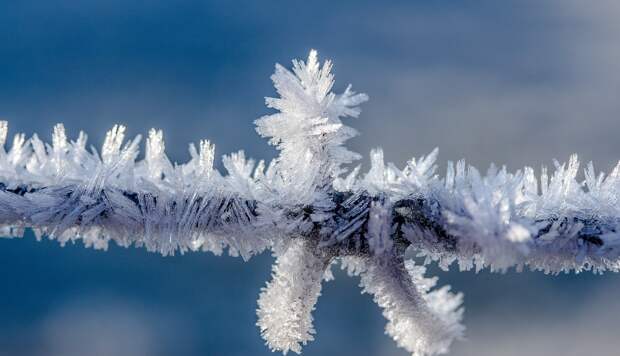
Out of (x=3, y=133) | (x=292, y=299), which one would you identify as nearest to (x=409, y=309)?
(x=292, y=299)

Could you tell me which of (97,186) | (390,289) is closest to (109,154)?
(97,186)

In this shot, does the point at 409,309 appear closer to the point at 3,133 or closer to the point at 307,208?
the point at 307,208

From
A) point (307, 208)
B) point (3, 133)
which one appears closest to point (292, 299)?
point (307, 208)

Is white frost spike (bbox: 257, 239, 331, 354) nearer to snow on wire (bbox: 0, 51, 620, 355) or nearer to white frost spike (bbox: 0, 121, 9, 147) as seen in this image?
snow on wire (bbox: 0, 51, 620, 355)

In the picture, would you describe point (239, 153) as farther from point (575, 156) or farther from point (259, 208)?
point (575, 156)

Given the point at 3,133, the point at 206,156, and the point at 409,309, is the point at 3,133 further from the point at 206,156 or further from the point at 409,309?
the point at 409,309

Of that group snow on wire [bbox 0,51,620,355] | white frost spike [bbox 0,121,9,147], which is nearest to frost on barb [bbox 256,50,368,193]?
snow on wire [bbox 0,51,620,355]
